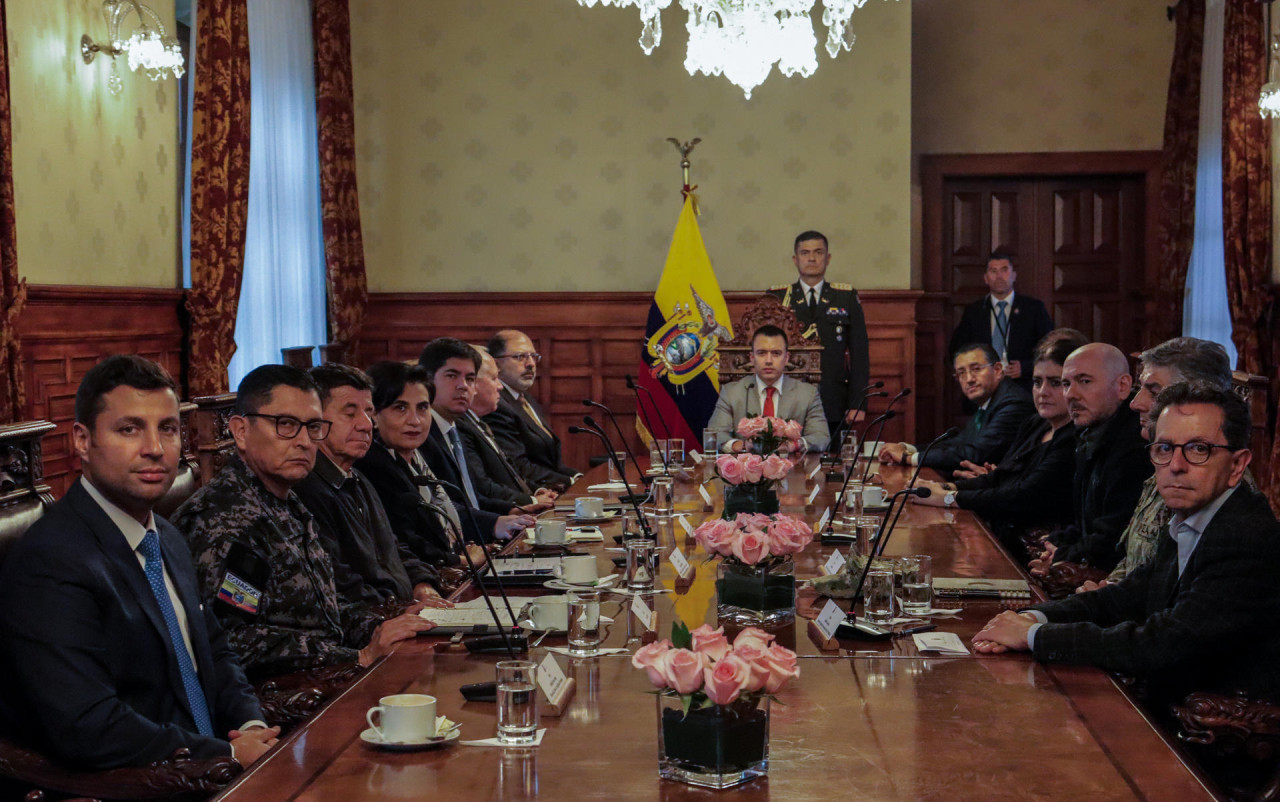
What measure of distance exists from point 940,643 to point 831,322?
17.2ft

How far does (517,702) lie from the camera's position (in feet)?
6.21

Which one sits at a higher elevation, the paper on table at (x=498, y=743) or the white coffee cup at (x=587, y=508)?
the white coffee cup at (x=587, y=508)

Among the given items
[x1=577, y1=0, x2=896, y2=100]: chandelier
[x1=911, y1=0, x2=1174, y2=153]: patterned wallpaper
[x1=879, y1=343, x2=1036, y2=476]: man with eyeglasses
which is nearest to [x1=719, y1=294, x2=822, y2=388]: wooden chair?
[x1=879, y1=343, x2=1036, y2=476]: man with eyeglasses

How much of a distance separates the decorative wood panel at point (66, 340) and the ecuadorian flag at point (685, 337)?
10.8 feet

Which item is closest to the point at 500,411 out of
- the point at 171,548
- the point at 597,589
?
the point at 597,589

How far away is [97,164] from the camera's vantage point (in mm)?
5418

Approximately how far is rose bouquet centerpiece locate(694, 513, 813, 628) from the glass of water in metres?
0.30

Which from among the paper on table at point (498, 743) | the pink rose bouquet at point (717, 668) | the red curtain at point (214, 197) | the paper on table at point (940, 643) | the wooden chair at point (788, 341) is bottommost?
the paper on table at point (498, 743)

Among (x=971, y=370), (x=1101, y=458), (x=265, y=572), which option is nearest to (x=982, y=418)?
(x=971, y=370)

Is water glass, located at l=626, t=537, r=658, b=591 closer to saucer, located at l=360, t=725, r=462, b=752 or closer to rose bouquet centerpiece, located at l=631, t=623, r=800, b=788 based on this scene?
saucer, located at l=360, t=725, r=462, b=752

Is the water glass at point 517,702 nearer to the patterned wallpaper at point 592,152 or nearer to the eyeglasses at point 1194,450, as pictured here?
the eyeglasses at point 1194,450

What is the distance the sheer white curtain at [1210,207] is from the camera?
27.0ft

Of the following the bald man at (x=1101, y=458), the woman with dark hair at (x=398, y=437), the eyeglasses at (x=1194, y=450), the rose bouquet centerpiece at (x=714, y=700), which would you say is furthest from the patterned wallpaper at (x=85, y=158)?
the eyeglasses at (x=1194, y=450)

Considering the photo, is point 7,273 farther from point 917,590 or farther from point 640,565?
point 917,590
